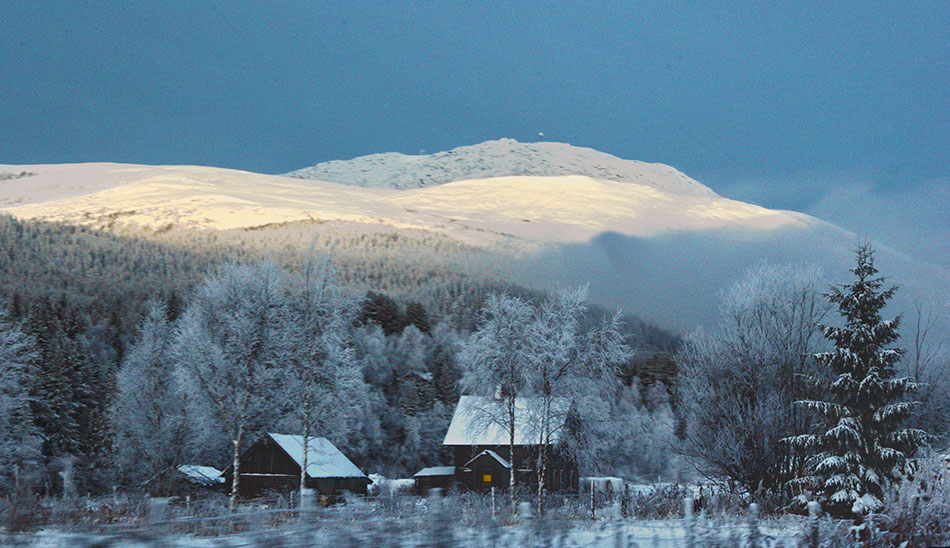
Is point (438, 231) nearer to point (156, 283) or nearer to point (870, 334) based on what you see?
point (156, 283)

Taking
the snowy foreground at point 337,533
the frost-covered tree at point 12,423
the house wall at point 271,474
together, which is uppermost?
the snowy foreground at point 337,533

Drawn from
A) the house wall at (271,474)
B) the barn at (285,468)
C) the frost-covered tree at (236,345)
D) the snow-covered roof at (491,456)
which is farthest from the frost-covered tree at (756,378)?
the house wall at (271,474)

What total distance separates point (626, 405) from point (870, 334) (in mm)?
55689

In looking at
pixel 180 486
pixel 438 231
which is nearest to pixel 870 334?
pixel 180 486

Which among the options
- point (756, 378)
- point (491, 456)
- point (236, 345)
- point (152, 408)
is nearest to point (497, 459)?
point (491, 456)

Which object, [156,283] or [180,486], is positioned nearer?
[180,486]

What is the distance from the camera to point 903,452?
2453cm

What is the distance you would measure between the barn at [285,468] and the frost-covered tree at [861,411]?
98.3ft

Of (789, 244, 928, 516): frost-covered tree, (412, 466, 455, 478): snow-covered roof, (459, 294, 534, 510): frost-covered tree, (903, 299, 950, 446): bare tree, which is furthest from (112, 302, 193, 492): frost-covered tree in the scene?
(903, 299, 950, 446): bare tree

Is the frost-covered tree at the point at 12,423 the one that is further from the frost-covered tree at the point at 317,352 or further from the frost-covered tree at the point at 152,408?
the frost-covered tree at the point at 317,352

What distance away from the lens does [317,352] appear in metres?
36.1

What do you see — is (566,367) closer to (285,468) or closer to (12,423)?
(285,468)

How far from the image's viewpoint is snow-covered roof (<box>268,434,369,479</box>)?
4631cm

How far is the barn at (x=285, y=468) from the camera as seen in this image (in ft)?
155
